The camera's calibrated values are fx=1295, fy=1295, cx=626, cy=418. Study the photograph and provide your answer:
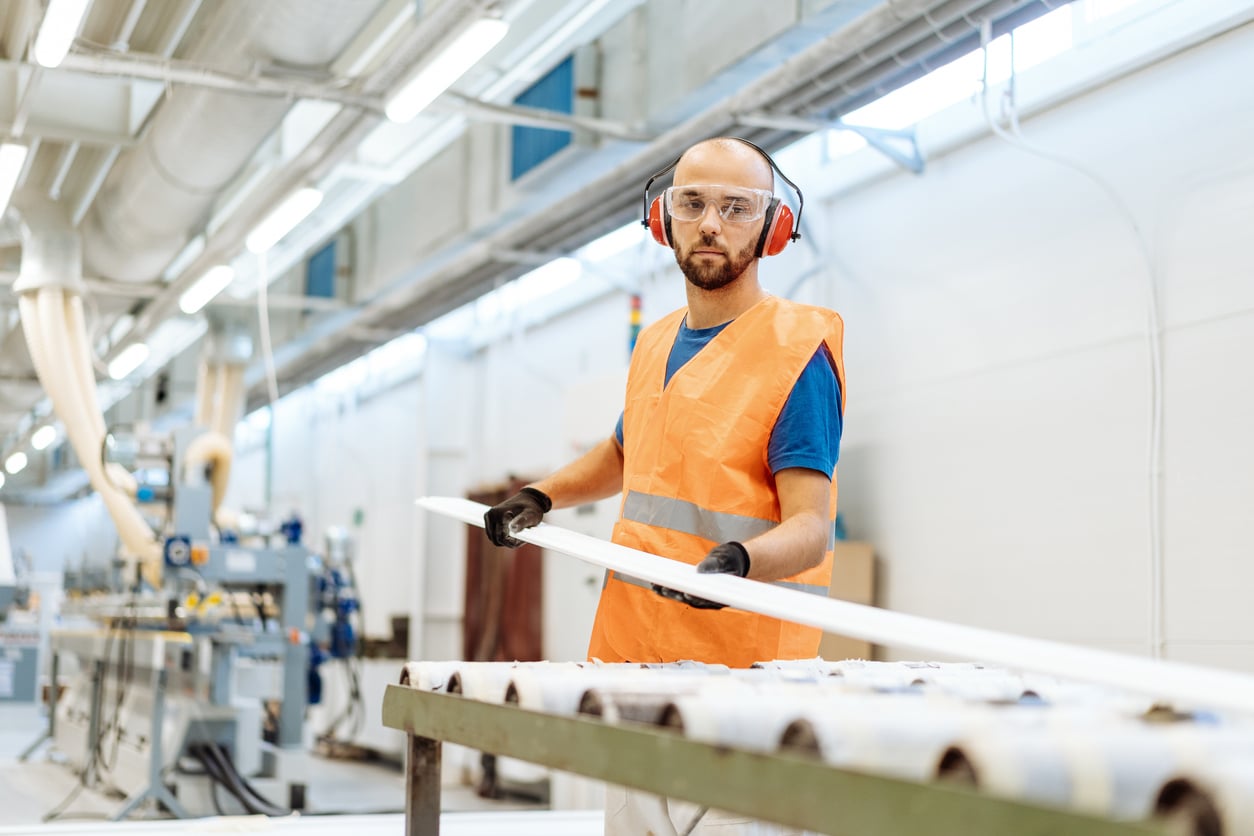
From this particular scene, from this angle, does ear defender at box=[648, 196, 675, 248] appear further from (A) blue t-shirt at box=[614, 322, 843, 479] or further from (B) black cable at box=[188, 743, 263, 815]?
(B) black cable at box=[188, 743, 263, 815]

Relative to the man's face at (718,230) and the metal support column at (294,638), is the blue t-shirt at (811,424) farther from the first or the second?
the metal support column at (294,638)

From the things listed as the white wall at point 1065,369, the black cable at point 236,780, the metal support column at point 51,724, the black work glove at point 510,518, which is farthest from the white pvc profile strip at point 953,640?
the metal support column at point 51,724

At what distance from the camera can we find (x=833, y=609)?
131 cm

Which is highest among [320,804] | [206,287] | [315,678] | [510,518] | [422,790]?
[206,287]

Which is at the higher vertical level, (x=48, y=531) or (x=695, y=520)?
(x=695, y=520)

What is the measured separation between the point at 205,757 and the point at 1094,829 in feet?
19.4

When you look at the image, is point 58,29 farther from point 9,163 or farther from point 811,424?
point 811,424

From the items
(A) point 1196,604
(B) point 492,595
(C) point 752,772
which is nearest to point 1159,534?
(A) point 1196,604

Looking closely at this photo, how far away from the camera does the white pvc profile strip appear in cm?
96

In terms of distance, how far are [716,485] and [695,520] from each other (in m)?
0.06

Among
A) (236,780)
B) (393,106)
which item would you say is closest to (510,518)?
(393,106)

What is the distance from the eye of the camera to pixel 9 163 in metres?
5.81

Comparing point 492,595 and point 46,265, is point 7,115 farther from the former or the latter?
point 492,595

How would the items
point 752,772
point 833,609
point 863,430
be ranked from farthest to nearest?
point 863,430, point 833,609, point 752,772
